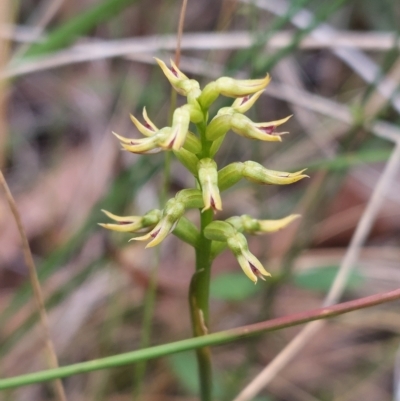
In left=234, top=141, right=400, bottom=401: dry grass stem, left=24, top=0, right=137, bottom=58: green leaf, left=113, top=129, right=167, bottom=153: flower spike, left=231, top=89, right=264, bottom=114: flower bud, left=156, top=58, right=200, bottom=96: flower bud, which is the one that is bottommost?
left=234, top=141, right=400, bottom=401: dry grass stem

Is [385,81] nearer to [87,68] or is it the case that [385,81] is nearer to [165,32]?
[165,32]

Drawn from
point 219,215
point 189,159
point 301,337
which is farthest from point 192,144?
point 219,215

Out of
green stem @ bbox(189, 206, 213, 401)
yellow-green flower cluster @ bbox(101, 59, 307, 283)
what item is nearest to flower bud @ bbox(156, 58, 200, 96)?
yellow-green flower cluster @ bbox(101, 59, 307, 283)

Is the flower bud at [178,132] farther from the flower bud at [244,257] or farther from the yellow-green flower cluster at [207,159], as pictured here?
the flower bud at [244,257]

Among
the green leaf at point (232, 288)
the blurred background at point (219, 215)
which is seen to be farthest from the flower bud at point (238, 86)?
the green leaf at point (232, 288)

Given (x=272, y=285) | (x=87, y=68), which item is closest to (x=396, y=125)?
(x=272, y=285)

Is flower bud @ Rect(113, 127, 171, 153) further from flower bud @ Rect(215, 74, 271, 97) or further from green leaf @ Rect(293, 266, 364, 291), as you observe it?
green leaf @ Rect(293, 266, 364, 291)

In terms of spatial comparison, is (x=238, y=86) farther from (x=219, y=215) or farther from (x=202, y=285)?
(x=219, y=215)
